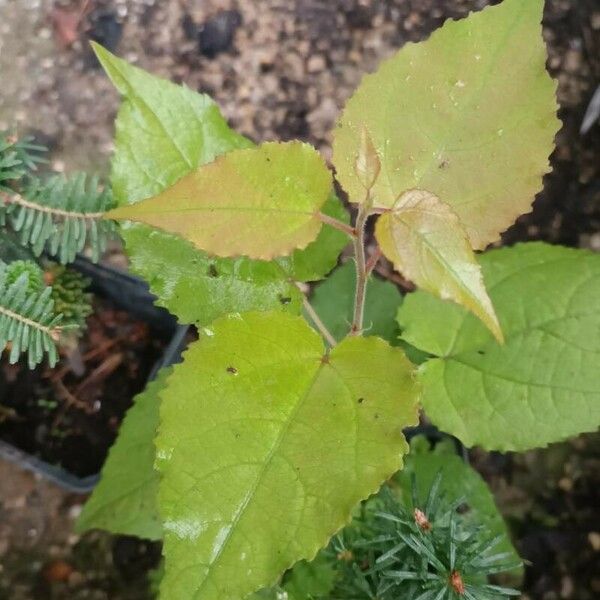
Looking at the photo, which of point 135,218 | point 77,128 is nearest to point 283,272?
point 135,218

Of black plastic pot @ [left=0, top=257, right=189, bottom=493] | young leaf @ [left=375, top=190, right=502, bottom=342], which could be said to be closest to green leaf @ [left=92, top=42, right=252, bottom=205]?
young leaf @ [left=375, top=190, right=502, bottom=342]

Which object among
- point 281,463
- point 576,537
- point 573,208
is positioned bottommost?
point 576,537

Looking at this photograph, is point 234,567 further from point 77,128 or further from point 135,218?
point 77,128

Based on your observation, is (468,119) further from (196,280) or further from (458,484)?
(458,484)

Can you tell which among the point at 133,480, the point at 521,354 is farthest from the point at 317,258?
the point at 133,480

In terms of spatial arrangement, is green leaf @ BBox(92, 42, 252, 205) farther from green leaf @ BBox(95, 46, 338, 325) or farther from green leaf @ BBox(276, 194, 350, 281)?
green leaf @ BBox(276, 194, 350, 281)

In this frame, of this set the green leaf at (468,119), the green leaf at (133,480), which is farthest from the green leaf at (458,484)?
the green leaf at (468,119)
